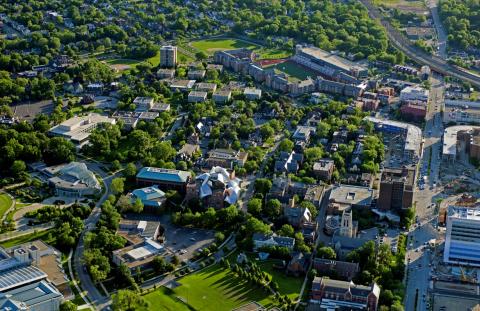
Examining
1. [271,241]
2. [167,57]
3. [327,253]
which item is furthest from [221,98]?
[327,253]

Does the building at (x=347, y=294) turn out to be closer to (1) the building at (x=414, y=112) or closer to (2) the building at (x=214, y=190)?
(2) the building at (x=214, y=190)

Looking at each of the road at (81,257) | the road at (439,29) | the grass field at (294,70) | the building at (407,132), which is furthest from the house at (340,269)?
the road at (439,29)

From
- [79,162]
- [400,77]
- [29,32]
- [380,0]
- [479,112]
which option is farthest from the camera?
[380,0]

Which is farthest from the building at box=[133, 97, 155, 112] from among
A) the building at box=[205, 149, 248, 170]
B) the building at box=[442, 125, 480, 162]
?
the building at box=[442, 125, 480, 162]

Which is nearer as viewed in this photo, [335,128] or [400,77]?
[335,128]

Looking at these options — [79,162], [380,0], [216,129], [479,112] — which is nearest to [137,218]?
[79,162]

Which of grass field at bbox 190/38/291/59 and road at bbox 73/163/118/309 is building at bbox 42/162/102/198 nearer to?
road at bbox 73/163/118/309

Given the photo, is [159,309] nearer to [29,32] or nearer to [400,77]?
[400,77]
